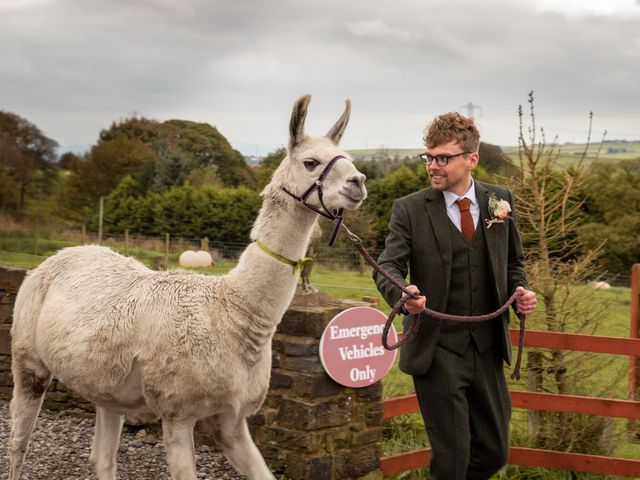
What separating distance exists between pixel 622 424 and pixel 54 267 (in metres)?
4.89

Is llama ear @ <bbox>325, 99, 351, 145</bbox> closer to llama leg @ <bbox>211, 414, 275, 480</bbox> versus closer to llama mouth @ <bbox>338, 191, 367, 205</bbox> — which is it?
llama mouth @ <bbox>338, 191, 367, 205</bbox>

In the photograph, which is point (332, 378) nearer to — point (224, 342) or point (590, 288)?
point (224, 342)

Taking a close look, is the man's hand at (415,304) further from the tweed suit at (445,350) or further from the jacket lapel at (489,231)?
the jacket lapel at (489,231)

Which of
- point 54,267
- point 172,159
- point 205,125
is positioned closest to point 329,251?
point 172,159

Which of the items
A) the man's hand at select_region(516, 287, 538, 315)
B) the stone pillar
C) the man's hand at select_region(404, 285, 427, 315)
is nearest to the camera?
the man's hand at select_region(404, 285, 427, 315)

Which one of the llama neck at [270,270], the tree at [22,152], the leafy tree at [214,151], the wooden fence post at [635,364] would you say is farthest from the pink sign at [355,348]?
the leafy tree at [214,151]

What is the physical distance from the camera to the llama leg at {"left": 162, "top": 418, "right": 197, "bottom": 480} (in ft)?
12.9

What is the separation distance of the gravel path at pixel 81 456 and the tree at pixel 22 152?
23926mm

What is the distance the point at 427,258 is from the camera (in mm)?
3838

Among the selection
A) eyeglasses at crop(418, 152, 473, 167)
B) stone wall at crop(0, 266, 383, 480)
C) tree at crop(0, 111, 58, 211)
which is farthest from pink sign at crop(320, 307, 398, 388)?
tree at crop(0, 111, 58, 211)

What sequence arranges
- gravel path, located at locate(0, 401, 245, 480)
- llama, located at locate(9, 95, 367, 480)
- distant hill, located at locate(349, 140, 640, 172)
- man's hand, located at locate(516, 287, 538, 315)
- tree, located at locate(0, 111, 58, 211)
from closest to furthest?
Answer: man's hand, located at locate(516, 287, 538, 315), llama, located at locate(9, 95, 367, 480), gravel path, located at locate(0, 401, 245, 480), tree, located at locate(0, 111, 58, 211), distant hill, located at locate(349, 140, 640, 172)

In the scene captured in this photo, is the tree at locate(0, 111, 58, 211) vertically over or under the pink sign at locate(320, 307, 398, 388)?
over

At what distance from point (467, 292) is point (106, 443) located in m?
2.49

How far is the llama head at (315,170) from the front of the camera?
11.8 feet
